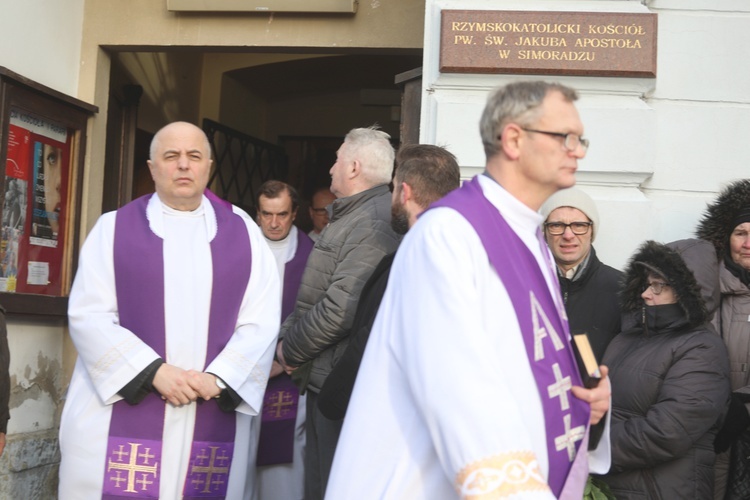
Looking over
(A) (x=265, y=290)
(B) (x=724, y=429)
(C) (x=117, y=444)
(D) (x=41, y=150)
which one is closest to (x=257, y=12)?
(D) (x=41, y=150)

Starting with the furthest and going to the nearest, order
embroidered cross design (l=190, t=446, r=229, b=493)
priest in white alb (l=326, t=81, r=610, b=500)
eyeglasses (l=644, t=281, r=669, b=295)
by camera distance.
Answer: embroidered cross design (l=190, t=446, r=229, b=493) → eyeglasses (l=644, t=281, r=669, b=295) → priest in white alb (l=326, t=81, r=610, b=500)

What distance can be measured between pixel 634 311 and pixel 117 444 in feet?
7.03

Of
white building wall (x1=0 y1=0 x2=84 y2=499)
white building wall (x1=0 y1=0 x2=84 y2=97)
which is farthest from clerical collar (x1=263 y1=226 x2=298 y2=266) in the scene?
white building wall (x1=0 y1=0 x2=84 y2=97)

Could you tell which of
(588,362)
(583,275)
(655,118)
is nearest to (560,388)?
(588,362)

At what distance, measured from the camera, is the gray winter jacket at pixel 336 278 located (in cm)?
434

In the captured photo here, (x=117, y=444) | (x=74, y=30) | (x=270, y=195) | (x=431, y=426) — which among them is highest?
(x=74, y=30)

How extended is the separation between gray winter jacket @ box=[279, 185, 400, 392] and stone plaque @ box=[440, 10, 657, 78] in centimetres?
106

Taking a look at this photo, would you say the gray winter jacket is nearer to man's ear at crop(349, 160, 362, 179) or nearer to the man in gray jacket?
the man in gray jacket

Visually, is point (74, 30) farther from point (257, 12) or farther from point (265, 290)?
point (265, 290)

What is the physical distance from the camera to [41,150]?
5.99 m

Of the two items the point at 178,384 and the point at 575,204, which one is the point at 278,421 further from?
the point at 575,204

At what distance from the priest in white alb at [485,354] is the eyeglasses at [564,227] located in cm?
168

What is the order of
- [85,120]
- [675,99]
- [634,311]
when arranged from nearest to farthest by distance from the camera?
[634,311], [675,99], [85,120]

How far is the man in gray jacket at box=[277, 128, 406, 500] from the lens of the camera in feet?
14.3
